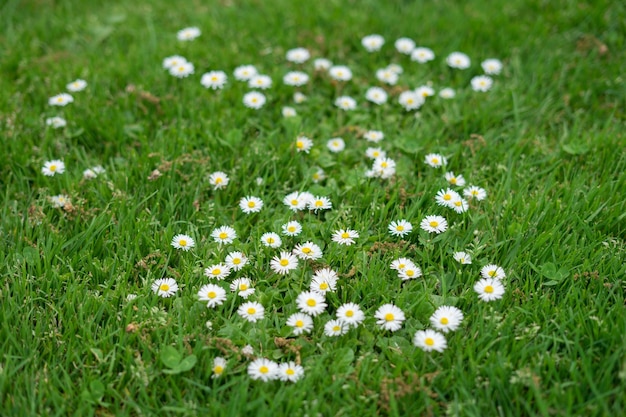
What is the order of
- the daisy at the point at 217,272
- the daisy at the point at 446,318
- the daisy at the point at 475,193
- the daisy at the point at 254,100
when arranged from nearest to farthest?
the daisy at the point at 446,318 → the daisy at the point at 217,272 → the daisy at the point at 475,193 → the daisy at the point at 254,100

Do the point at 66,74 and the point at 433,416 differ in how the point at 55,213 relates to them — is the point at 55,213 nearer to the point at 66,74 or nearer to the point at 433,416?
the point at 66,74

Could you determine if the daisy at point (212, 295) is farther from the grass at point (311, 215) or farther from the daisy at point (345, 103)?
the daisy at point (345, 103)

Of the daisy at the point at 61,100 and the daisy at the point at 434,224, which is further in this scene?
the daisy at the point at 61,100

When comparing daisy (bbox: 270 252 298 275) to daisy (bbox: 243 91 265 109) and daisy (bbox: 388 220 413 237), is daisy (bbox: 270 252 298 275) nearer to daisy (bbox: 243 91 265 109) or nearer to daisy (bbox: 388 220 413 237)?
daisy (bbox: 388 220 413 237)

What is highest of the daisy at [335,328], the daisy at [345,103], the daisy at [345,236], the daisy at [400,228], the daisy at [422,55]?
the daisy at [422,55]

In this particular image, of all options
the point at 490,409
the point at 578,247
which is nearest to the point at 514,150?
the point at 578,247

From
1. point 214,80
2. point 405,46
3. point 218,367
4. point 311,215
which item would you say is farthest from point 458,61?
point 218,367

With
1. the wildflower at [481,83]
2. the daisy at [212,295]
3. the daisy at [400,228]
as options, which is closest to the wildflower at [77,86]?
the daisy at [212,295]
